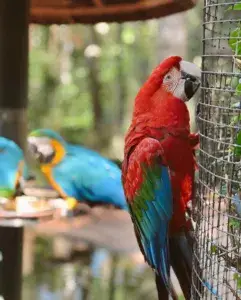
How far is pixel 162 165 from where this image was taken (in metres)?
0.66

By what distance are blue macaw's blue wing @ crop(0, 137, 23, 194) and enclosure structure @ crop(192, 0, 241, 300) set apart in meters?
0.61

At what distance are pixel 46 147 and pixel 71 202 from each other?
0.58 feet

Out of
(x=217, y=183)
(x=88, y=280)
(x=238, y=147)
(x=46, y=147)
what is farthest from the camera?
(x=88, y=280)

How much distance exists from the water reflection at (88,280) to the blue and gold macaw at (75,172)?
2.20ft

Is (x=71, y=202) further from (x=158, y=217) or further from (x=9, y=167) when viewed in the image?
(x=158, y=217)

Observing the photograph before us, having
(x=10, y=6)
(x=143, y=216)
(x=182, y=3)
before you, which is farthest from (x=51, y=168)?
(x=143, y=216)

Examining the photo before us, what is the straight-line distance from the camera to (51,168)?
4.28 ft

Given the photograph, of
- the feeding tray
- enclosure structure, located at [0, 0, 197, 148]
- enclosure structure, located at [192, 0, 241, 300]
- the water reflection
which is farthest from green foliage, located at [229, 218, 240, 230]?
the water reflection

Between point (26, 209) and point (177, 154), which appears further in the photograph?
point (26, 209)

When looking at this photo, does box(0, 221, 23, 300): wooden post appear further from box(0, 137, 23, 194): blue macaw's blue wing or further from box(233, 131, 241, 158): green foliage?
box(233, 131, 241, 158): green foliage

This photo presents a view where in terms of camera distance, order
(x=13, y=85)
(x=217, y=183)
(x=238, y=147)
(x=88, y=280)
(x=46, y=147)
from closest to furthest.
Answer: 1. (x=238, y=147)
2. (x=217, y=183)
3. (x=13, y=85)
4. (x=46, y=147)
5. (x=88, y=280)

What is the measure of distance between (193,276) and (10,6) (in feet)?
2.71

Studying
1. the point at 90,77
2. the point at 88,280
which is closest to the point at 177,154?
the point at 88,280

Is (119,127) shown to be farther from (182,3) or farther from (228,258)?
(228,258)
